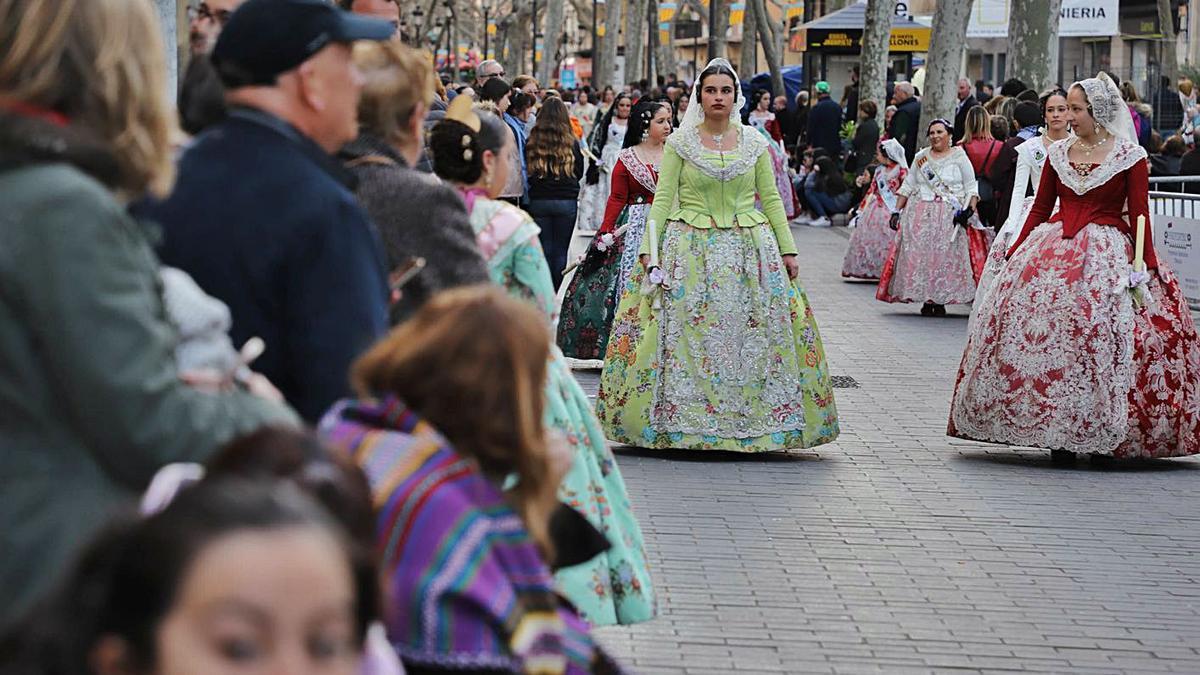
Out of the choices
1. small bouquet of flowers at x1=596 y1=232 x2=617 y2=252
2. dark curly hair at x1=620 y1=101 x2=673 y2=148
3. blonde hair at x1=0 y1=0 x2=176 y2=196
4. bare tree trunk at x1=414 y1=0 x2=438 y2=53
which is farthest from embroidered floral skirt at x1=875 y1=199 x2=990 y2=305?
bare tree trunk at x1=414 y1=0 x2=438 y2=53

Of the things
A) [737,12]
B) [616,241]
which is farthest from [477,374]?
[737,12]

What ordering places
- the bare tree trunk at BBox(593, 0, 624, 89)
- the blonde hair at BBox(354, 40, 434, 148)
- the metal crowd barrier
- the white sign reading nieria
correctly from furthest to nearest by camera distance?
the bare tree trunk at BBox(593, 0, 624, 89) < the white sign reading nieria < the metal crowd barrier < the blonde hair at BBox(354, 40, 434, 148)

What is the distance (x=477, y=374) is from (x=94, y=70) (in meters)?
0.64

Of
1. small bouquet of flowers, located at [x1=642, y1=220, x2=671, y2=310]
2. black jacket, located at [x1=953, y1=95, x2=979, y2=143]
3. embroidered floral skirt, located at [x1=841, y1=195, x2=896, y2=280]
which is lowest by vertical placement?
embroidered floral skirt, located at [x1=841, y1=195, x2=896, y2=280]

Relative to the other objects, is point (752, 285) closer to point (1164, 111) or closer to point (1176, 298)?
point (1176, 298)

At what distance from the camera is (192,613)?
2033 mm

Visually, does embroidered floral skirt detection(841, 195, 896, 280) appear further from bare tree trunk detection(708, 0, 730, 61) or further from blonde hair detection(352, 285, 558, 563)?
bare tree trunk detection(708, 0, 730, 61)

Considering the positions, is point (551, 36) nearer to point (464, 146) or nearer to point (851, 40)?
point (851, 40)

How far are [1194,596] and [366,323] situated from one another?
14.8 feet

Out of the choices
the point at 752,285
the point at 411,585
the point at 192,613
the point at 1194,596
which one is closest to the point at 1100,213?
the point at 752,285

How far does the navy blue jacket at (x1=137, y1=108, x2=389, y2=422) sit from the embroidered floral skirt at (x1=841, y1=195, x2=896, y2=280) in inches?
695

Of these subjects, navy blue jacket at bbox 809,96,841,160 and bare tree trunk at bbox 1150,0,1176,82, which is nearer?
navy blue jacket at bbox 809,96,841,160

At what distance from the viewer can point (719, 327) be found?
10.2 metres

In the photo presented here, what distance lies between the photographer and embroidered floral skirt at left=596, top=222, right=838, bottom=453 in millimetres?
10141
